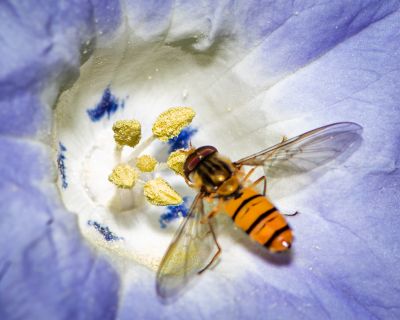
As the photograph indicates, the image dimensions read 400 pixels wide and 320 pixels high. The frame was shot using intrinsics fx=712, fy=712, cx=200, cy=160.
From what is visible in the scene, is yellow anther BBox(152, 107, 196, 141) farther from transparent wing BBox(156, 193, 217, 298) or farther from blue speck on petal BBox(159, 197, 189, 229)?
transparent wing BBox(156, 193, 217, 298)

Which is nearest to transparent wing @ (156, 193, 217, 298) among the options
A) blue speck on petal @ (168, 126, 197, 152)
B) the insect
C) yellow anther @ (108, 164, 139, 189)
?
the insect

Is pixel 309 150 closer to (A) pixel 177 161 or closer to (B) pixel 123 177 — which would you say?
(A) pixel 177 161

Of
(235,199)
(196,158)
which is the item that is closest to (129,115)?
(196,158)

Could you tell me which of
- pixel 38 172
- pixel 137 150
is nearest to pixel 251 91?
pixel 137 150

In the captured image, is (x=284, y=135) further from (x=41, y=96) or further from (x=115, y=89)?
(x=41, y=96)

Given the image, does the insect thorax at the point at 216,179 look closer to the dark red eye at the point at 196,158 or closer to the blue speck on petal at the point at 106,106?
the dark red eye at the point at 196,158

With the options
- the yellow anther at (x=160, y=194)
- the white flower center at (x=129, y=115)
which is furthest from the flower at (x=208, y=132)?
the yellow anther at (x=160, y=194)

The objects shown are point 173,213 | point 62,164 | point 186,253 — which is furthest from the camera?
point 173,213
